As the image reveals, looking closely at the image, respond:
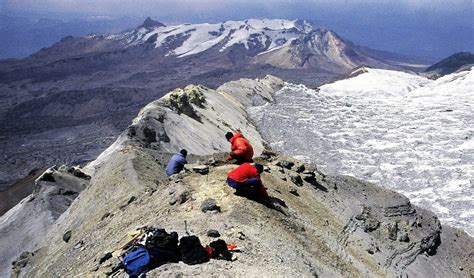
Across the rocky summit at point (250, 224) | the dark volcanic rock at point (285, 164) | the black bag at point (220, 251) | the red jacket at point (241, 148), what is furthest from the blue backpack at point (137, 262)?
the dark volcanic rock at point (285, 164)

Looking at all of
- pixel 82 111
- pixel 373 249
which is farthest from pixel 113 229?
pixel 82 111

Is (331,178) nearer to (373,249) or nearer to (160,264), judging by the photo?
(373,249)

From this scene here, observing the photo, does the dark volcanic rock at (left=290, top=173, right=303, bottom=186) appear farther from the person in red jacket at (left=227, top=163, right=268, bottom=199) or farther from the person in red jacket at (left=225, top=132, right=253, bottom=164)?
the person in red jacket at (left=227, top=163, right=268, bottom=199)

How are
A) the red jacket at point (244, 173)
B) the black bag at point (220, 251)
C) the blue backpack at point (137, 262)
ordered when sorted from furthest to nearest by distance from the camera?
1. the red jacket at point (244, 173)
2. the black bag at point (220, 251)
3. the blue backpack at point (137, 262)

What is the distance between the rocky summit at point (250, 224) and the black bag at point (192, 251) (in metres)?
0.30

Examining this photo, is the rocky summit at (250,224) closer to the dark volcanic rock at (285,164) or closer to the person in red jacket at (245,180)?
the dark volcanic rock at (285,164)

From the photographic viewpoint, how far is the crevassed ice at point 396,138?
5309 cm

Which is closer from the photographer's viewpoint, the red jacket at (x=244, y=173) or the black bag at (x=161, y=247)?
the black bag at (x=161, y=247)

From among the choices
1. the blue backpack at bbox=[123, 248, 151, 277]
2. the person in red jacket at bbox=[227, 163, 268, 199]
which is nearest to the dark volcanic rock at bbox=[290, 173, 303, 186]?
the person in red jacket at bbox=[227, 163, 268, 199]

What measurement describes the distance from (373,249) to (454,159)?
4198cm

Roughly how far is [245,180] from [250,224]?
1.97 m

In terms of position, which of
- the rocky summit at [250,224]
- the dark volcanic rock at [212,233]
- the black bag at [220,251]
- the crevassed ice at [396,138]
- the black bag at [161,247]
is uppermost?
the black bag at [161,247]

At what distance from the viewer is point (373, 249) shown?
2611 centimetres

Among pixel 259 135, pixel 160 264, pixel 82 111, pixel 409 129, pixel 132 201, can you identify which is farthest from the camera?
pixel 82 111
